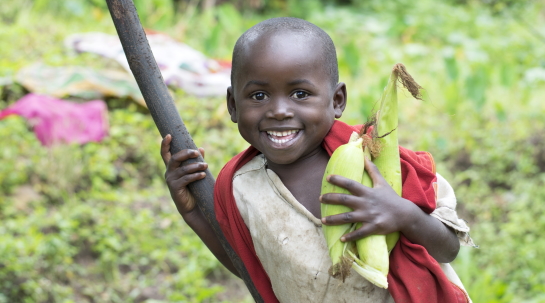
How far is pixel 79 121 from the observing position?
4.59m

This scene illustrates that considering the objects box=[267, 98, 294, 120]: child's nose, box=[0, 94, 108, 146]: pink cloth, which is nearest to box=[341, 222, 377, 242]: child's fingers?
box=[267, 98, 294, 120]: child's nose

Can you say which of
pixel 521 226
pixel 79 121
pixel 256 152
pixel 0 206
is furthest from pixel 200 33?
pixel 256 152

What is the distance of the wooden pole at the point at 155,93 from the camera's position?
4.74 feet

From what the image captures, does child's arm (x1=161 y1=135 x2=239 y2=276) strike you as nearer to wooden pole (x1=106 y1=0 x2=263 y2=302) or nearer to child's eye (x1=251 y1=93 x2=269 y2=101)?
wooden pole (x1=106 y1=0 x2=263 y2=302)

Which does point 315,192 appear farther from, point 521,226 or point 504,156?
point 504,156

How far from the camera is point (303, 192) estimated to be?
1535 millimetres

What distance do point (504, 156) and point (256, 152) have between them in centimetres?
370

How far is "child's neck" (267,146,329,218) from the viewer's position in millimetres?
1522

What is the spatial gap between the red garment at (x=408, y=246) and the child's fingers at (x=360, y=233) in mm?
166

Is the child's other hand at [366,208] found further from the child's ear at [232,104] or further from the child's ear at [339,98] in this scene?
the child's ear at [232,104]

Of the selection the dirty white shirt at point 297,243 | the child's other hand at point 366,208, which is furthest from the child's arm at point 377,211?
the dirty white shirt at point 297,243

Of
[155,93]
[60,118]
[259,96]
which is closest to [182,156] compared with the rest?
[155,93]

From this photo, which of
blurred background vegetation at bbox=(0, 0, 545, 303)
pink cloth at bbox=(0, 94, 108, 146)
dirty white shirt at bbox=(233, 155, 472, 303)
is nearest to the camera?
dirty white shirt at bbox=(233, 155, 472, 303)

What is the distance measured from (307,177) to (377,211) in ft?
1.09
